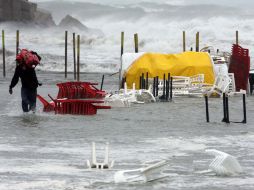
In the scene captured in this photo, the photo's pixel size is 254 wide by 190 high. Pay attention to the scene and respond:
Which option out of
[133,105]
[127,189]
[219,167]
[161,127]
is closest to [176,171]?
[219,167]

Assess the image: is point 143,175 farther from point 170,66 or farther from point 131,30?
point 131,30

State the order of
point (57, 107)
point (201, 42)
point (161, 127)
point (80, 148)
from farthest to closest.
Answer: point (201, 42)
point (57, 107)
point (161, 127)
point (80, 148)

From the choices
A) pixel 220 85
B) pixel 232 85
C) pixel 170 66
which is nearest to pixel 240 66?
pixel 232 85

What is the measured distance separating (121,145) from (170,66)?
546 inches

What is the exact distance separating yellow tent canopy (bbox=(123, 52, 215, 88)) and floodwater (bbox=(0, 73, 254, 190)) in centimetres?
481

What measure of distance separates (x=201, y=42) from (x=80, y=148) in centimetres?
5224

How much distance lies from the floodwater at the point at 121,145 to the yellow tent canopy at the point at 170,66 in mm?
4810

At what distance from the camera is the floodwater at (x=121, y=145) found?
10375 mm

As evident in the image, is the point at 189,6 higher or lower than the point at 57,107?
higher

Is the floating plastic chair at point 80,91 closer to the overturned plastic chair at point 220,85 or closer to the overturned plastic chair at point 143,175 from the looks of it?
the overturned plastic chair at point 220,85

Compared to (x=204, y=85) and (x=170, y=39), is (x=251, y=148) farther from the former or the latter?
(x=170, y=39)

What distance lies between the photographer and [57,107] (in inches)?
793

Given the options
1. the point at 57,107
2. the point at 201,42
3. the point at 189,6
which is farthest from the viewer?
the point at 189,6

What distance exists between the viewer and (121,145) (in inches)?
550
